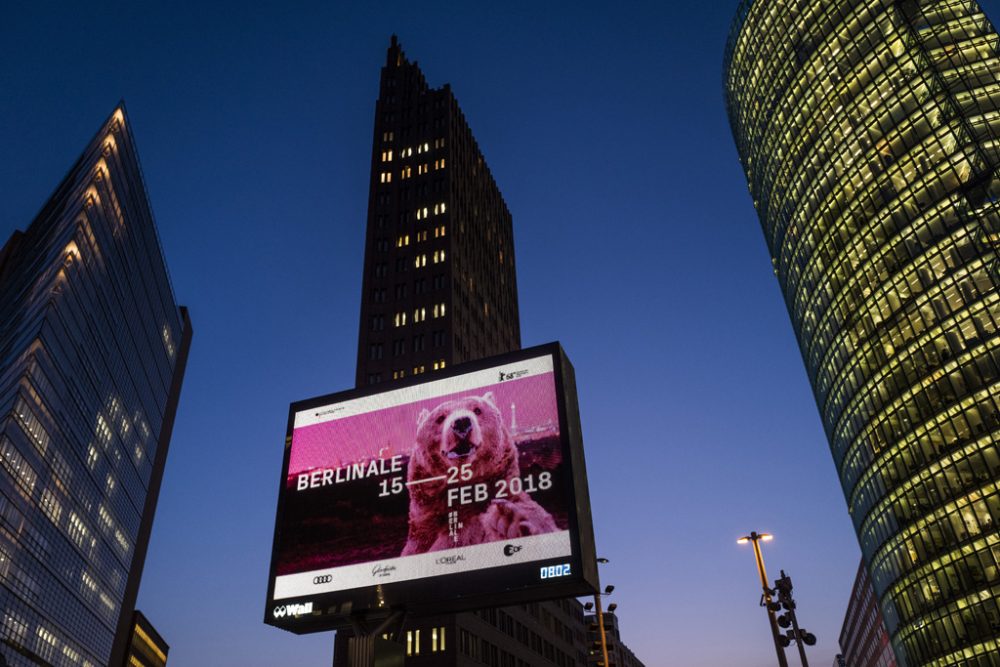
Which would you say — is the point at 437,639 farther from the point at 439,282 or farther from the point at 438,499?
the point at 438,499

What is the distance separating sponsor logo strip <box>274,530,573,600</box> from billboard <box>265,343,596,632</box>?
0.07 ft

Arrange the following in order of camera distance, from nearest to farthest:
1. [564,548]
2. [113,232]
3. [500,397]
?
[564,548]
[500,397]
[113,232]

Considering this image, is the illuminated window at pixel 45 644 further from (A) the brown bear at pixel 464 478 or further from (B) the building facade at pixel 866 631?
(B) the building facade at pixel 866 631

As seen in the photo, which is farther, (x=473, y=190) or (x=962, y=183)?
(x=473, y=190)

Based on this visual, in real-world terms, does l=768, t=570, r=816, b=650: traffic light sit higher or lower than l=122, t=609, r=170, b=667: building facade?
lower

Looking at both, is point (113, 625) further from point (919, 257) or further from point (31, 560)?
point (919, 257)

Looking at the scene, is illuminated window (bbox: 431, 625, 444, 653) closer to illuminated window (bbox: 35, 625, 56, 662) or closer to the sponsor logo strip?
illuminated window (bbox: 35, 625, 56, 662)

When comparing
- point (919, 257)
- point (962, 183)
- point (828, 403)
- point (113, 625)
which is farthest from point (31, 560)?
point (962, 183)

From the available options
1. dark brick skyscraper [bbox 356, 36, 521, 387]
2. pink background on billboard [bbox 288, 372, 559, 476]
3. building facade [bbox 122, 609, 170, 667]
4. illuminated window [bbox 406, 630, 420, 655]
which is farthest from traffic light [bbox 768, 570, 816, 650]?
building facade [bbox 122, 609, 170, 667]

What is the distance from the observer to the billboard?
14.4 metres

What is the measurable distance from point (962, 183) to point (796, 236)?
24.1 m

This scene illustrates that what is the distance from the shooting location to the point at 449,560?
14781 mm

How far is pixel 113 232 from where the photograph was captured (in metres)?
116

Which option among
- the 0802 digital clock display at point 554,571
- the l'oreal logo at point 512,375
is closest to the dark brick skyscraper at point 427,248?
the l'oreal logo at point 512,375
